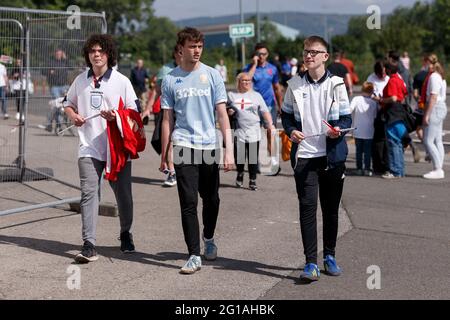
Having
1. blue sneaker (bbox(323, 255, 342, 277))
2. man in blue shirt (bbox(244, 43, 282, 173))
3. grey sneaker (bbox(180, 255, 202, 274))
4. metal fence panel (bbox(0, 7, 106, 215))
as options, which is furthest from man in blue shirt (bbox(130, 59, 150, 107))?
blue sneaker (bbox(323, 255, 342, 277))

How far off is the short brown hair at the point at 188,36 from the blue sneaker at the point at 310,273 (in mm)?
1996

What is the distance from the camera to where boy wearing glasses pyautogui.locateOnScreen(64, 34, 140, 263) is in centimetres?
651

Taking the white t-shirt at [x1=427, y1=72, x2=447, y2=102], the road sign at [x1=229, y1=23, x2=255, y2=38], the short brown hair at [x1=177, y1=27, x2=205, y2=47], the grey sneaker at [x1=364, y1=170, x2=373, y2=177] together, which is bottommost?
the grey sneaker at [x1=364, y1=170, x2=373, y2=177]

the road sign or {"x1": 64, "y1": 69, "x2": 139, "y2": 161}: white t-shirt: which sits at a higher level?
the road sign

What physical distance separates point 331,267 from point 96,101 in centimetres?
243

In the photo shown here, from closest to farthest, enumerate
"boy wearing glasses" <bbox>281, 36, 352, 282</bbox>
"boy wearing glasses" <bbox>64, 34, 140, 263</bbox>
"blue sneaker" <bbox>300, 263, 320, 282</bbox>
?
1. "blue sneaker" <bbox>300, 263, 320, 282</bbox>
2. "boy wearing glasses" <bbox>281, 36, 352, 282</bbox>
3. "boy wearing glasses" <bbox>64, 34, 140, 263</bbox>

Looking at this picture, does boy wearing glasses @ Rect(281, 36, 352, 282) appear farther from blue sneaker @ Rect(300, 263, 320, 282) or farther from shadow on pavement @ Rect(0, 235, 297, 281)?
shadow on pavement @ Rect(0, 235, 297, 281)

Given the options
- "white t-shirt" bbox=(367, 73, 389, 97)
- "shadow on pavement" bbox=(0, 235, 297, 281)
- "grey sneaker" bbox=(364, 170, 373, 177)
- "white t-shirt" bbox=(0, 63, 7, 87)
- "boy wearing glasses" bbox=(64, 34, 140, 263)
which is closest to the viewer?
"shadow on pavement" bbox=(0, 235, 297, 281)

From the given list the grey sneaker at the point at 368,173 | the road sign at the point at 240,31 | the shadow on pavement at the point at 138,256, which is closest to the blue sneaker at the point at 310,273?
the shadow on pavement at the point at 138,256

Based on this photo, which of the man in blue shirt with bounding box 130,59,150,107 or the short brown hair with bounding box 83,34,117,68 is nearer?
the short brown hair with bounding box 83,34,117,68

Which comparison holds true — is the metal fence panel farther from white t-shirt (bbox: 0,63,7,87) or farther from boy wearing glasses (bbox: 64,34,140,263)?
boy wearing glasses (bbox: 64,34,140,263)

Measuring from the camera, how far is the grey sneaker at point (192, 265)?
6.05 metres

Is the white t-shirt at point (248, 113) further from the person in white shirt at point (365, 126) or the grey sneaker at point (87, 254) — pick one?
the grey sneaker at point (87, 254)
